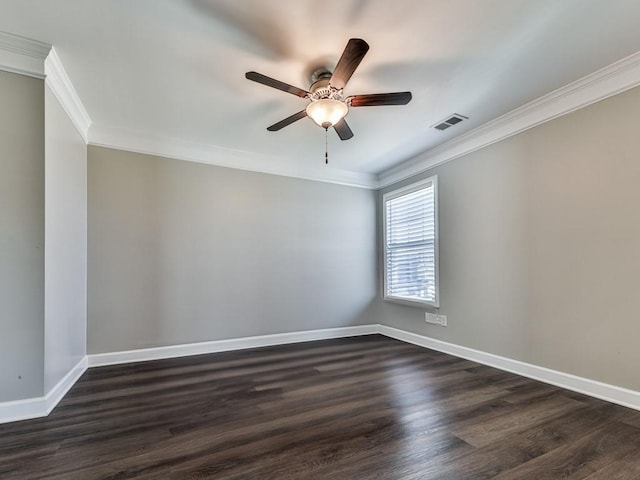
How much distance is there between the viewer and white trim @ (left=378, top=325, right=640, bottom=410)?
230cm

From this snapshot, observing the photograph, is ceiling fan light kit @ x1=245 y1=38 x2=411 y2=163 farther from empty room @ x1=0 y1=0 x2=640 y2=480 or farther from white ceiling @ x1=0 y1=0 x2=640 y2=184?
white ceiling @ x1=0 y1=0 x2=640 y2=184

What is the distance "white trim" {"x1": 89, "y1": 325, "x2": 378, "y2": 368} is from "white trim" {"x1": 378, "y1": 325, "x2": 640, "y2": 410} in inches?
42.0

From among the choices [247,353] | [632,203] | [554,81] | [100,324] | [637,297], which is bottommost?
[247,353]

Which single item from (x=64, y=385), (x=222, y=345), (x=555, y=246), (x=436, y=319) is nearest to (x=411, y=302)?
(x=436, y=319)

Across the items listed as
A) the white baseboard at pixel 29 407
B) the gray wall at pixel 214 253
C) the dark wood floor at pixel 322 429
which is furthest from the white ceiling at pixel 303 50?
the dark wood floor at pixel 322 429

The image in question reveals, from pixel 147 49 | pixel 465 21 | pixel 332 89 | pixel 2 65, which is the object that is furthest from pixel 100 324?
pixel 465 21

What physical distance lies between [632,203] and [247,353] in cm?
390

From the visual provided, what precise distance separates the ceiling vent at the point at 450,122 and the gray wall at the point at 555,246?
0.50 m

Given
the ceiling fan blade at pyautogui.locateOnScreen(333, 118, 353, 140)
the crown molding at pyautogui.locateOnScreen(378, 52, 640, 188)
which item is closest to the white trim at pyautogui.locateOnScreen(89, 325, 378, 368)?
the crown molding at pyautogui.locateOnScreen(378, 52, 640, 188)

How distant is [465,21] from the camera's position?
6.43ft

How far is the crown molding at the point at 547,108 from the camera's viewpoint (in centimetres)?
234

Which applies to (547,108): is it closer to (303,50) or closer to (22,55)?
(303,50)

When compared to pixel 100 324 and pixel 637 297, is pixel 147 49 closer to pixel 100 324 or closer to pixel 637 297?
pixel 100 324

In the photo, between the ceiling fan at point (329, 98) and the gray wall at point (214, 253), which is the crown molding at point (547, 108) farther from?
the gray wall at point (214, 253)
